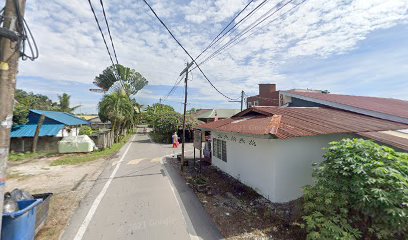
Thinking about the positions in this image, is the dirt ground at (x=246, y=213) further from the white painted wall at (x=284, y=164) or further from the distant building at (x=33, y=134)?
the distant building at (x=33, y=134)

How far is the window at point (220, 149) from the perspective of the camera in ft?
35.9

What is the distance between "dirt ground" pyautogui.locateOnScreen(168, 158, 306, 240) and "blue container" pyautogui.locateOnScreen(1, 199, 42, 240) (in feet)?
13.3

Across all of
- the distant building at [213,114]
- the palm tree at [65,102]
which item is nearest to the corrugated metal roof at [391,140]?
the distant building at [213,114]

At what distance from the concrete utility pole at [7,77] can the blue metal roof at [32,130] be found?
16593 mm

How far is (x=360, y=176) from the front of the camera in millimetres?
4422

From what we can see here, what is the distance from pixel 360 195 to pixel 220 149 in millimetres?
7717

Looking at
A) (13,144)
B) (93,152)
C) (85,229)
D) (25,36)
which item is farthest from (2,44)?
(13,144)

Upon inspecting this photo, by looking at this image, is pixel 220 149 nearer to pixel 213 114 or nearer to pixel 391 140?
pixel 391 140

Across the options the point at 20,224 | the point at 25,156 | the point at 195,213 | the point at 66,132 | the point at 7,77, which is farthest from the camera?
the point at 66,132

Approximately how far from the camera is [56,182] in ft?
31.7

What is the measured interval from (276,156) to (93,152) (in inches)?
615

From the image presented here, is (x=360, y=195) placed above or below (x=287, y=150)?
below

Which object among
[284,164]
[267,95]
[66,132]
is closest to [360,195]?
[284,164]

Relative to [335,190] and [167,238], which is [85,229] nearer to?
[167,238]
